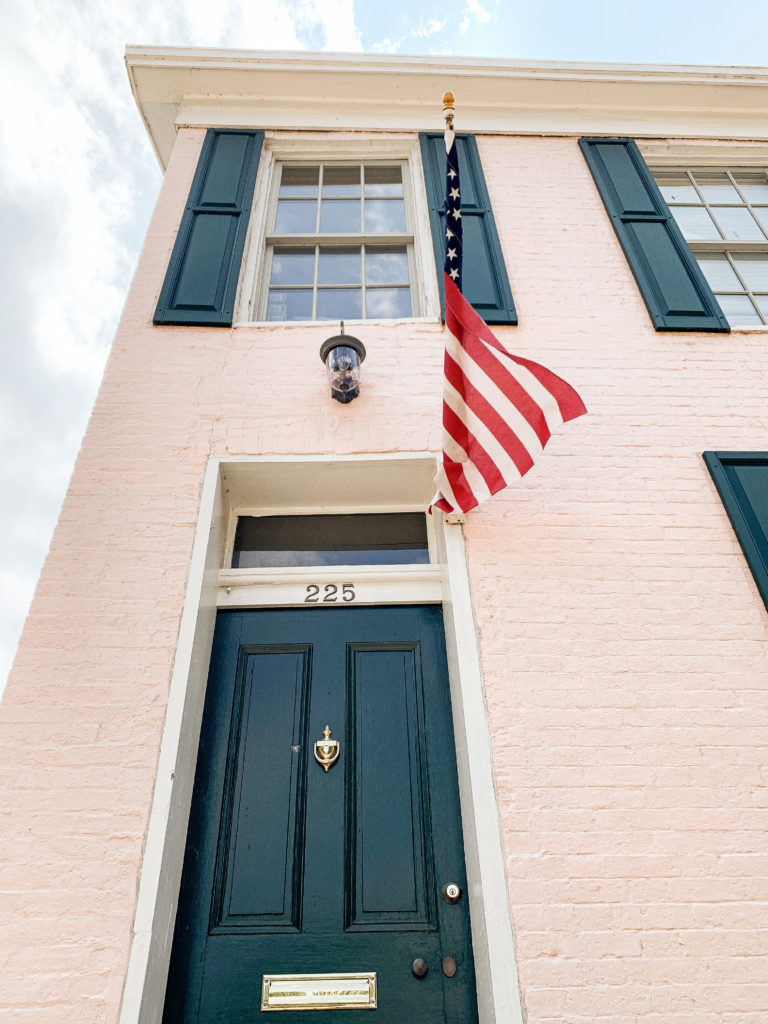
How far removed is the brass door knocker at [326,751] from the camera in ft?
8.55

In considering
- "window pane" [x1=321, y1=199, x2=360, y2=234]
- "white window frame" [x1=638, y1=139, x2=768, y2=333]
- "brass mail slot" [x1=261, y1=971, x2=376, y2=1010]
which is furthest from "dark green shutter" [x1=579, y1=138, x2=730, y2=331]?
"brass mail slot" [x1=261, y1=971, x2=376, y2=1010]

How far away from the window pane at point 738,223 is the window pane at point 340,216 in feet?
8.98

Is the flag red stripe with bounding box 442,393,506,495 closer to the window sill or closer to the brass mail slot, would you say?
the window sill

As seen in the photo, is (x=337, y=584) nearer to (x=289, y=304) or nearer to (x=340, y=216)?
(x=289, y=304)

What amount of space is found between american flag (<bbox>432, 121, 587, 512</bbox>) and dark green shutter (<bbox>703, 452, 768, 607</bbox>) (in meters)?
0.93

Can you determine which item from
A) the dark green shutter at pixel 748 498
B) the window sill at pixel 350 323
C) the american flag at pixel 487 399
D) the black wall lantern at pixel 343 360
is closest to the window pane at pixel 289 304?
the window sill at pixel 350 323

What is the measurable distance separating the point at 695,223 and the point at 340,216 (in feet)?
8.77

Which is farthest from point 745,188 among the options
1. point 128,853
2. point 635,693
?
point 128,853

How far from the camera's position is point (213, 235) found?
4086 mm

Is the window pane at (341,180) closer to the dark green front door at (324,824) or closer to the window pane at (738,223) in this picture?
the window pane at (738,223)

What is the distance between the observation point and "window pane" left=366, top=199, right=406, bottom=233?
4574 millimetres

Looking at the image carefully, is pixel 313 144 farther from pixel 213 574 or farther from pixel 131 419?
pixel 213 574

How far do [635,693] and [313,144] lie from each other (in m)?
4.52

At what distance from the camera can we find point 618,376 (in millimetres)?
3475
